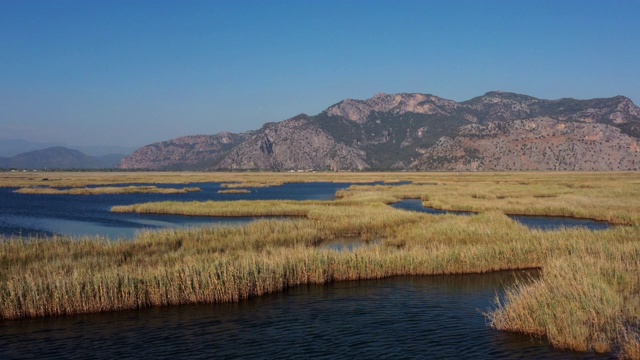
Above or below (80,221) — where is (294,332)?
below

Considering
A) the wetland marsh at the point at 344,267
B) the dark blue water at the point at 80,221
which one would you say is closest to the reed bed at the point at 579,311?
→ the wetland marsh at the point at 344,267

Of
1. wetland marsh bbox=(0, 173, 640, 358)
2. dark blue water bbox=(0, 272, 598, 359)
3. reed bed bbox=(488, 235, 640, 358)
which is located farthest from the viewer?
wetland marsh bbox=(0, 173, 640, 358)

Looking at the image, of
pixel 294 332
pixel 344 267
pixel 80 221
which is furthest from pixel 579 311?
pixel 80 221

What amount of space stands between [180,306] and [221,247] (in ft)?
27.7

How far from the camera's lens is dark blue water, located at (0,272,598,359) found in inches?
549

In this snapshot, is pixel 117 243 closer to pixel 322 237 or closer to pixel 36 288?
pixel 36 288

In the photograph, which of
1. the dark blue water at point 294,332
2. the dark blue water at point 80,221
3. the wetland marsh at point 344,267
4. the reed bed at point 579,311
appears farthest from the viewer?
the dark blue water at point 80,221

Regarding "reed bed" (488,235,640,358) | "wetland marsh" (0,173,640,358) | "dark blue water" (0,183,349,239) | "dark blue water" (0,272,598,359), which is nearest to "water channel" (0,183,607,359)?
"dark blue water" (0,272,598,359)

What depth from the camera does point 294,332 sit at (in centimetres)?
1573

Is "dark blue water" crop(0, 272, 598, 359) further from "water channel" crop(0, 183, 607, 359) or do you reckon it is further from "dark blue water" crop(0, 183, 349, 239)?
"dark blue water" crop(0, 183, 349, 239)

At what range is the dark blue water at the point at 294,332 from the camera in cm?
1394

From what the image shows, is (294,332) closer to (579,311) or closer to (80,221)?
(579,311)

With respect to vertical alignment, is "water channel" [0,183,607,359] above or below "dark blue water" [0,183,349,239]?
below

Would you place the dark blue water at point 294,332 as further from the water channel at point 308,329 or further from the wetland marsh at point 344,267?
the wetland marsh at point 344,267
